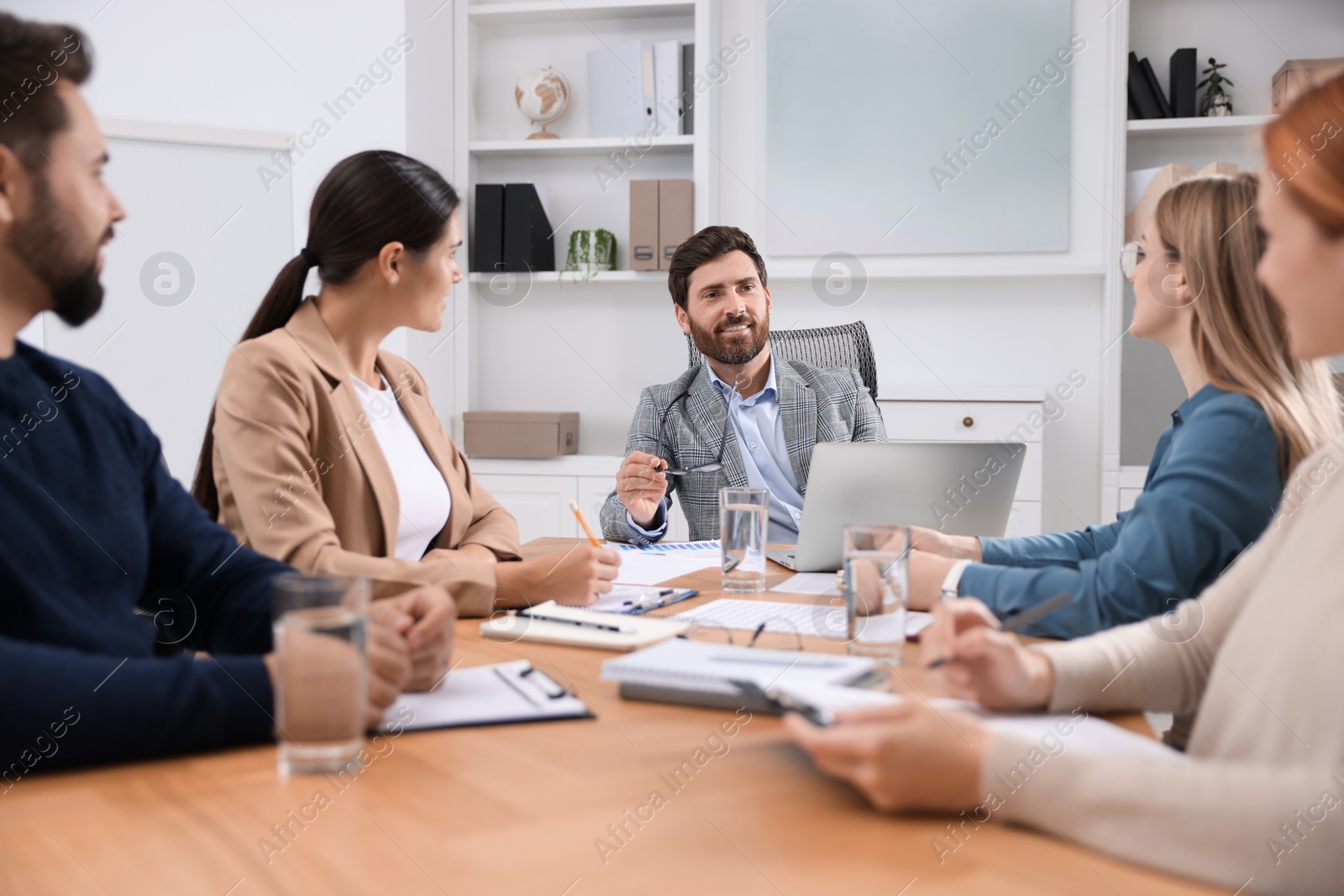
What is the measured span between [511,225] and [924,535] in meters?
2.71

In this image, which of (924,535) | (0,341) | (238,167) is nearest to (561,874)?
(0,341)

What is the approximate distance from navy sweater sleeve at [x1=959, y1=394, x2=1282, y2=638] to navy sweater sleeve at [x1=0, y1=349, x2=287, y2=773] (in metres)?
0.90

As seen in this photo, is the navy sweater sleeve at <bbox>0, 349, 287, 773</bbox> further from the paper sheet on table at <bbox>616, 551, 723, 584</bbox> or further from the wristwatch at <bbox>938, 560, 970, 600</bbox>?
the wristwatch at <bbox>938, 560, 970, 600</bbox>

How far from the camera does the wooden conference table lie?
0.62 meters

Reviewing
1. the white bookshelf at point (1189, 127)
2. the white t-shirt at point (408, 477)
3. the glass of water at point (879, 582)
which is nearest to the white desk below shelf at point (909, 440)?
the white bookshelf at point (1189, 127)

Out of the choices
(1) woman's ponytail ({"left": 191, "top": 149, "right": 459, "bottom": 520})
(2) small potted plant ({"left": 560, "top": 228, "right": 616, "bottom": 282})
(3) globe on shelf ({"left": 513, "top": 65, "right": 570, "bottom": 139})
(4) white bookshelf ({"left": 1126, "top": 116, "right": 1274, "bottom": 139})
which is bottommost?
(1) woman's ponytail ({"left": 191, "top": 149, "right": 459, "bottom": 520})

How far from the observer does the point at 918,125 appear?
3705 millimetres

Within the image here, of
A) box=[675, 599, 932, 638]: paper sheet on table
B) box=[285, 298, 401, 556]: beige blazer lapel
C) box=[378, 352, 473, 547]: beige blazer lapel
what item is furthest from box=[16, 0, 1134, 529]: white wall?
box=[675, 599, 932, 638]: paper sheet on table

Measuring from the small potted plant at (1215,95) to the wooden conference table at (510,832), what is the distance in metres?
3.43

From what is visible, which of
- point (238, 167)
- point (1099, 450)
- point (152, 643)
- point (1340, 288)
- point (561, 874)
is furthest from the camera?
point (1099, 450)

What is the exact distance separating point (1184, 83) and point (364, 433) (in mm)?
3148

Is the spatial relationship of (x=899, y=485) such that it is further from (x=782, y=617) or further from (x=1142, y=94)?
(x=1142, y=94)

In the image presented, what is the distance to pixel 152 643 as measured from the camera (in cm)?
115

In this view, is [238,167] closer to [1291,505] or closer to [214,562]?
[214,562]
